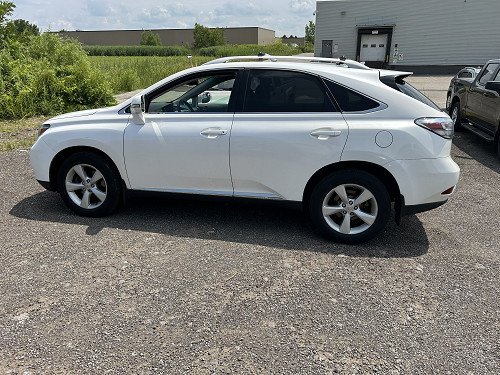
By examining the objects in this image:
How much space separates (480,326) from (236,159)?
2397mm

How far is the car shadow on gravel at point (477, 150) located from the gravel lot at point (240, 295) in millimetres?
2819

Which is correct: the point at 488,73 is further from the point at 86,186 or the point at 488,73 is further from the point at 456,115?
the point at 86,186

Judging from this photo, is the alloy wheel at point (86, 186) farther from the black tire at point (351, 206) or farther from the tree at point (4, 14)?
the tree at point (4, 14)

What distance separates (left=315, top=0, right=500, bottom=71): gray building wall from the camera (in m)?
26.2

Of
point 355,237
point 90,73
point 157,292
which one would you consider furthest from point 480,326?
point 90,73

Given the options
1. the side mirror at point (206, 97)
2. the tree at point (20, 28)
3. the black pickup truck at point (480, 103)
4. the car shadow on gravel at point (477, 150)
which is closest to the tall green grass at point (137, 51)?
the tree at point (20, 28)

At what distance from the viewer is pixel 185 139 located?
3957 millimetres

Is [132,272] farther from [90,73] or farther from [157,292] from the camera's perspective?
[90,73]

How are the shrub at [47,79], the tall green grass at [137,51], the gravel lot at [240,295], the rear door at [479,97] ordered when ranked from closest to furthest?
the gravel lot at [240,295]
the rear door at [479,97]
the shrub at [47,79]
the tall green grass at [137,51]

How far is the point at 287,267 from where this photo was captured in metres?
3.48

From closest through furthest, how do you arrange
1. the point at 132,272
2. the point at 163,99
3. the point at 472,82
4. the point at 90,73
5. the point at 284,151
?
the point at 132,272 < the point at 284,151 < the point at 163,99 < the point at 472,82 < the point at 90,73

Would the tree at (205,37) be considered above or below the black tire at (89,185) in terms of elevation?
above

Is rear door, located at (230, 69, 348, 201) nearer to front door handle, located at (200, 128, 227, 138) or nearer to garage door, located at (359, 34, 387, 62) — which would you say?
front door handle, located at (200, 128, 227, 138)

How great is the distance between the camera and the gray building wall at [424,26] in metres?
26.2
